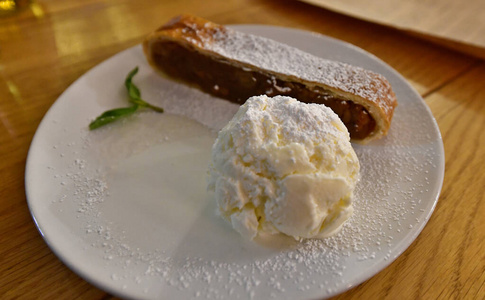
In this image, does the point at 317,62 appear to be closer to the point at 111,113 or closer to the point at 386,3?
the point at 111,113

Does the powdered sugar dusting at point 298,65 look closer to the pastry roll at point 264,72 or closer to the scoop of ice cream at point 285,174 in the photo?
the pastry roll at point 264,72

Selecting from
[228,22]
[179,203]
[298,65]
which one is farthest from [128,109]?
[228,22]

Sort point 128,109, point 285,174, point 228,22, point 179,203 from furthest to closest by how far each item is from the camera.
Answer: point 228,22 → point 128,109 → point 179,203 → point 285,174

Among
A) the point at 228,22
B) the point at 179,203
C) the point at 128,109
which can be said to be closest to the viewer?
the point at 179,203

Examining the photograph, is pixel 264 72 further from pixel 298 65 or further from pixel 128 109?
pixel 128 109

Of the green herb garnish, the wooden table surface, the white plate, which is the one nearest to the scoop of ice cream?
the white plate

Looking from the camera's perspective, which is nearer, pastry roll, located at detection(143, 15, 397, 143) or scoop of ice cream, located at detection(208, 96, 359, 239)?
scoop of ice cream, located at detection(208, 96, 359, 239)

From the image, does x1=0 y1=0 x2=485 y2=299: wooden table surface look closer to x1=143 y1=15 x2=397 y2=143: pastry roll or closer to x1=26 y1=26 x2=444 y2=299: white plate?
x1=26 y1=26 x2=444 y2=299: white plate
